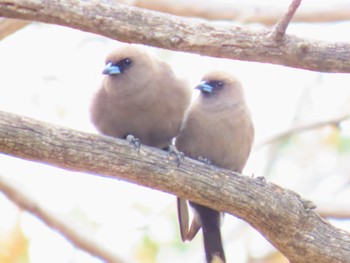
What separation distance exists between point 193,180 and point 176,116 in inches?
32.8

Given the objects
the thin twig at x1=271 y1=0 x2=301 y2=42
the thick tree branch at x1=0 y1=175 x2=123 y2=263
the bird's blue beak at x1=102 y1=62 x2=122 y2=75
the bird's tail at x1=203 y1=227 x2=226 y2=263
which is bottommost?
the thick tree branch at x1=0 y1=175 x2=123 y2=263

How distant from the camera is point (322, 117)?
8.73 meters

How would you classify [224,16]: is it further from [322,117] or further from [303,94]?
[303,94]

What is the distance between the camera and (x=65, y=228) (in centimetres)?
688

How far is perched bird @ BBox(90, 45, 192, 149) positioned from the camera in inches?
213

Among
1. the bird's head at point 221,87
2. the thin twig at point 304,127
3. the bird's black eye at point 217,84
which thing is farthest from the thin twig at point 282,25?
the thin twig at point 304,127

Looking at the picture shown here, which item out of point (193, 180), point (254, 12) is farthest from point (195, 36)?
point (254, 12)

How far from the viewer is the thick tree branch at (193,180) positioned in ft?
14.7

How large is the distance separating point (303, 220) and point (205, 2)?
3.07 metres

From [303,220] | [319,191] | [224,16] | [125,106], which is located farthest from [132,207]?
[303,220]

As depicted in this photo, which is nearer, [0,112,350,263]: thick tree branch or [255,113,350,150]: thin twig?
[0,112,350,263]: thick tree branch

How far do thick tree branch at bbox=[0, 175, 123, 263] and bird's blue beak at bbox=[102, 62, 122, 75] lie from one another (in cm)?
163

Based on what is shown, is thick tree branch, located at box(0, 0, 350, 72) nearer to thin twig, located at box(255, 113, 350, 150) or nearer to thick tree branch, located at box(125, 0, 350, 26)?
thick tree branch, located at box(125, 0, 350, 26)

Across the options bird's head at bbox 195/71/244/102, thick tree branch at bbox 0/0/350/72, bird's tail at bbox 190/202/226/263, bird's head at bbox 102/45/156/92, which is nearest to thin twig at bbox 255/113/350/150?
bird's head at bbox 195/71/244/102
